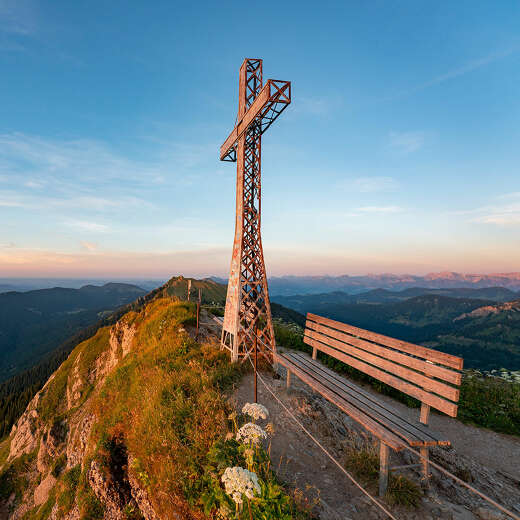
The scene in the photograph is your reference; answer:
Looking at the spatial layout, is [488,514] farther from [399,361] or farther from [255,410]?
[255,410]

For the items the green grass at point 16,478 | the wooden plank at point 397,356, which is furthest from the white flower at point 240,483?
the green grass at point 16,478

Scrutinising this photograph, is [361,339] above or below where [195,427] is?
above

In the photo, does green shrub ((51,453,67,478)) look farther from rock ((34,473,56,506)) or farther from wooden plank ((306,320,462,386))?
wooden plank ((306,320,462,386))

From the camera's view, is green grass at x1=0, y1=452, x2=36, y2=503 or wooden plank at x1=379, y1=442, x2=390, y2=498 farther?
green grass at x1=0, y1=452, x2=36, y2=503

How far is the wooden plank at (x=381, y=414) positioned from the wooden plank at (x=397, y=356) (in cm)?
90

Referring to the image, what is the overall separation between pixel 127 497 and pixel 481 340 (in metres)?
163

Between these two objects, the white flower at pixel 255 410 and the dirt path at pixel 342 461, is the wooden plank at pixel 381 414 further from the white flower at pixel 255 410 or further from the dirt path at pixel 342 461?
the white flower at pixel 255 410

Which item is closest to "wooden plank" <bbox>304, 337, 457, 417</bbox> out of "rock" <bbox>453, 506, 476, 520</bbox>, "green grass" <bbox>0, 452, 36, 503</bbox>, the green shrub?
"rock" <bbox>453, 506, 476, 520</bbox>

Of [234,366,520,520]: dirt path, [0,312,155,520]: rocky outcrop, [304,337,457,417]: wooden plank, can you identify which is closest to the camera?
[234,366,520,520]: dirt path

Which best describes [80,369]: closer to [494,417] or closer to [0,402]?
[494,417]

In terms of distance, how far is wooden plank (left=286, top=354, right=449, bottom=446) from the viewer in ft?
12.9

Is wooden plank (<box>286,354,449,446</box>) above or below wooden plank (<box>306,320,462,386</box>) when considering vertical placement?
below

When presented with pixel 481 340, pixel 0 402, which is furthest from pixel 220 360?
pixel 481 340

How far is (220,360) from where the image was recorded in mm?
8297
